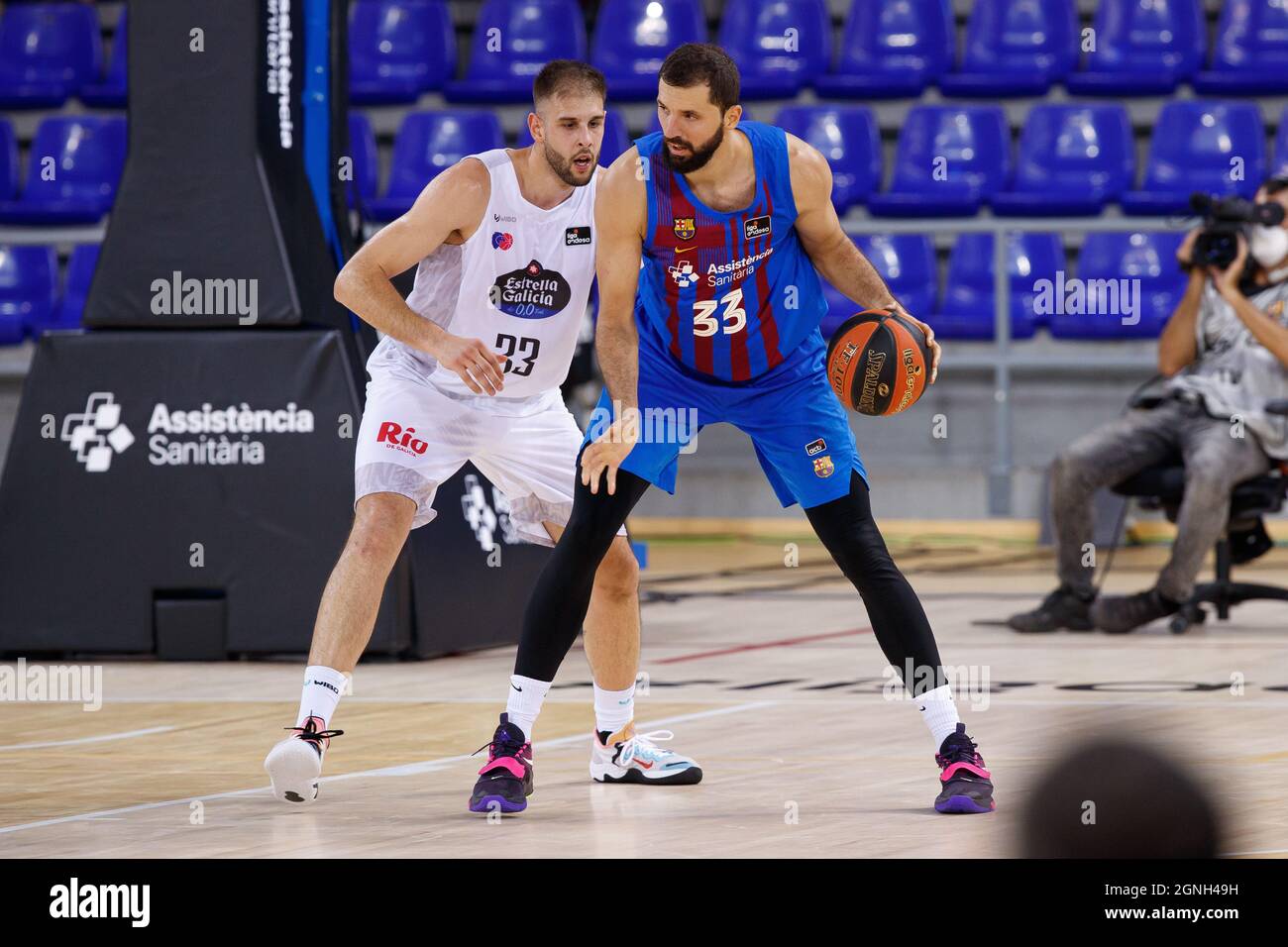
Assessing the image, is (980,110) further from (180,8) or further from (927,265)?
(180,8)

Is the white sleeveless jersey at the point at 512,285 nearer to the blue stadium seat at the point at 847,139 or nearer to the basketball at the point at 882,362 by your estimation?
the basketball at the point at 882,362

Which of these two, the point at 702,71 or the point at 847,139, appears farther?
the point at 847,139

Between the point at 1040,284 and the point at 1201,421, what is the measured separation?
14.2 feet

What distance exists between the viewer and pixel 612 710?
17.5 feet

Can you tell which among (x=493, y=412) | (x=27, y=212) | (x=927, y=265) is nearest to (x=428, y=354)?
(x=493, y=412)

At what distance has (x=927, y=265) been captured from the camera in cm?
1308

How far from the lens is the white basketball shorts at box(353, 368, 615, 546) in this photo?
525 centimetres

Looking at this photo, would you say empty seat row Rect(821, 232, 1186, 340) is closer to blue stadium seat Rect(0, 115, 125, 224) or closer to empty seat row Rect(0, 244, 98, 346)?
empty seat row Rect(0, 244, 98, 346)

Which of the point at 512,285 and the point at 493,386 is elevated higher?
the point at 512,285

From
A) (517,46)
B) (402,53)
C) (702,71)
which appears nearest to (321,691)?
(702,71)

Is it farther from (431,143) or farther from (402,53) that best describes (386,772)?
(402,53)

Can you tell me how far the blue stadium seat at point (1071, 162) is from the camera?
43.1ft

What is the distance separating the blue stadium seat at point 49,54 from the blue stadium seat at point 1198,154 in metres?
7.59

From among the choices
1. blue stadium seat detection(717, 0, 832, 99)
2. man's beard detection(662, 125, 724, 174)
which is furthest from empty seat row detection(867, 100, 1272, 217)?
man's beard detection(662, 125, 724, 174)
